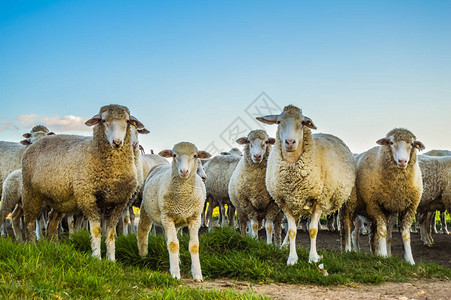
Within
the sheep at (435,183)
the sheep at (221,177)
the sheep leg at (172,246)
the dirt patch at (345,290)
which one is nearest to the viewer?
the dirt patch at (345,290)

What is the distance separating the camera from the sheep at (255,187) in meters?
8.80

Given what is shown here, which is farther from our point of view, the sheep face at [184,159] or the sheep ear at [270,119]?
the sheep ear at [270,119]

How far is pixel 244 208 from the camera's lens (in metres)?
9.10

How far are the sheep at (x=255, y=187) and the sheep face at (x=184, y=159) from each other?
2.65 m

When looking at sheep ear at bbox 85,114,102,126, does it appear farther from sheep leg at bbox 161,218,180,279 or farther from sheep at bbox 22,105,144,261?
sheep leg at bbox 161,218,180,279

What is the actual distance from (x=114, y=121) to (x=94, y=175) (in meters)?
0.88

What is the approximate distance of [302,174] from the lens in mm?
7137

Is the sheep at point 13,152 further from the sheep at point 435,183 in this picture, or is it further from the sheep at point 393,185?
the sheep at point 435,183

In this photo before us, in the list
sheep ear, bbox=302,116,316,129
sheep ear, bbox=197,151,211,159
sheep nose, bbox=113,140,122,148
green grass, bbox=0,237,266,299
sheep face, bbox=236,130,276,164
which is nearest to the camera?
green grass, bbox=0,237,266,299

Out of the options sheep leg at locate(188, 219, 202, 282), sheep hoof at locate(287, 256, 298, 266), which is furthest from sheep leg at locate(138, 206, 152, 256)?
sheep hoof at locate(287, 256, 298, 266)

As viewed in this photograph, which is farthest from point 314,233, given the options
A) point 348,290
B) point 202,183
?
point 202,183

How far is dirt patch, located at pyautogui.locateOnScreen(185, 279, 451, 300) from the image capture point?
16.4 ft

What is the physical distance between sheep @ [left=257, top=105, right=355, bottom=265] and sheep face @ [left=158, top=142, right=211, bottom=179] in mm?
1591

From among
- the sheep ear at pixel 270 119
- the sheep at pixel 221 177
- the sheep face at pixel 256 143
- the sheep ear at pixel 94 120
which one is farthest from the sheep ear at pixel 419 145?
the sheep at pixel 221 177
